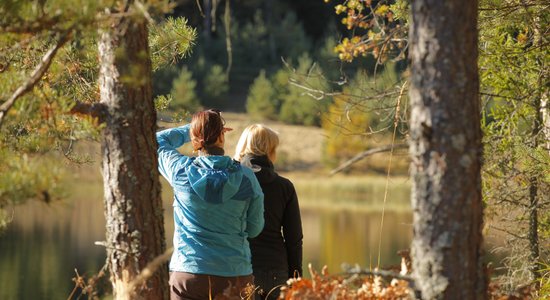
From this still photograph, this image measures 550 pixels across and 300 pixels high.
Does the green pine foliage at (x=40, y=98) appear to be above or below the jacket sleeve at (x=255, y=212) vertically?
above

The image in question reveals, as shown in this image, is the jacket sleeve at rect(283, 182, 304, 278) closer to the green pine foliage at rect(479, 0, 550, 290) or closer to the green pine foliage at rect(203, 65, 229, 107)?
the green pine foliage at rect(479, 0, 550, 290)

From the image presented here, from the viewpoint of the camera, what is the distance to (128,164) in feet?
11.4

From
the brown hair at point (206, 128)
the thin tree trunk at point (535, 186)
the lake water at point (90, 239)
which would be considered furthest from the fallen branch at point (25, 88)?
the lake water at point (90, 239)

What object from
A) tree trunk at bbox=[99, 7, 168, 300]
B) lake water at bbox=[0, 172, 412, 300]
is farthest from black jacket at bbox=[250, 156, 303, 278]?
lake water at bbox=[0, 172, 412, 300]

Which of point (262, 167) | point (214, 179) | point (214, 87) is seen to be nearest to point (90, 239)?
point (262, 167)

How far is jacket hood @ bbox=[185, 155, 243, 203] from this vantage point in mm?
3812

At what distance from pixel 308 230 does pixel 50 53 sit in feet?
55.5

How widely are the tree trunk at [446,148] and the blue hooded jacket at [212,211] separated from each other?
3.30 ft

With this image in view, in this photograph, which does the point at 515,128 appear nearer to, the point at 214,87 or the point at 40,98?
the point at 40,98

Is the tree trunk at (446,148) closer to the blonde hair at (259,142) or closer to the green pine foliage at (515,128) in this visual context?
the blonde hair at (259,142)

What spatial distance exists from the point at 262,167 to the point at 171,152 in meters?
0.47

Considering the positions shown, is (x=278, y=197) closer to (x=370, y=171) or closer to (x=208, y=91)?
(x=370, y=171)

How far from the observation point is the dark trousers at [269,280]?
4.28m

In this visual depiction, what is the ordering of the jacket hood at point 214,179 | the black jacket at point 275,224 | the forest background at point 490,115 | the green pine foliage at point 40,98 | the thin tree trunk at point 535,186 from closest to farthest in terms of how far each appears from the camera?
1. the green pine foliage at point 40,98
2. the forest background at point 490,115
3. the jacket hood at point 214,179
4. the black jacket at point 275,224
5. the thin tree trunk at point 535,186
